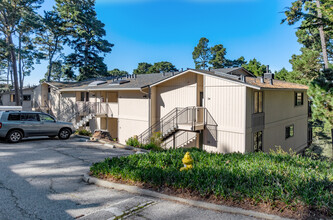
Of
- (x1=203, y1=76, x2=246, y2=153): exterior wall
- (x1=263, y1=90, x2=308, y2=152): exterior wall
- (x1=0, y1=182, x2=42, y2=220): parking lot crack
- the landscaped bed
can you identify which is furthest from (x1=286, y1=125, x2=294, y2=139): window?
(x1=0, y1=182, x2=42, y2=220): parking lot crack

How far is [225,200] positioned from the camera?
4.63m

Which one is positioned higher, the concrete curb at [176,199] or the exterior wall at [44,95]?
the exterior wall at [44,95]

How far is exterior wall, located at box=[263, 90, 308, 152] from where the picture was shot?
14.6 m

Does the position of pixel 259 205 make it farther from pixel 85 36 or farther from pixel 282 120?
pixel 85 36

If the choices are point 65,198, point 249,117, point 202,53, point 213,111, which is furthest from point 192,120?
point 202,53

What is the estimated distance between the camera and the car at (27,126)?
1203 centimetres

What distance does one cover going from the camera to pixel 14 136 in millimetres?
12328

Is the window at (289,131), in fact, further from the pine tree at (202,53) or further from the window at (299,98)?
the pine tree at (202,53)

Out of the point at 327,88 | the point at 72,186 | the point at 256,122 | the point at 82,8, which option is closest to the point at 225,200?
the point at 72,186

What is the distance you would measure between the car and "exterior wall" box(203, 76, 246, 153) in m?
8.75

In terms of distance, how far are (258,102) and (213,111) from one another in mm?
2768

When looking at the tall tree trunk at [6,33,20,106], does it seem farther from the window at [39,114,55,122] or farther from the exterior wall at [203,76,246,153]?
the exterior wall at [203,76,246,153]

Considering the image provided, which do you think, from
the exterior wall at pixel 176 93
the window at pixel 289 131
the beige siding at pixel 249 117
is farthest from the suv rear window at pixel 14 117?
the window at pixel 289 131

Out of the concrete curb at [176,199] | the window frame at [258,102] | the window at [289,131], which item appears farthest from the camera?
the window at [289,131]
